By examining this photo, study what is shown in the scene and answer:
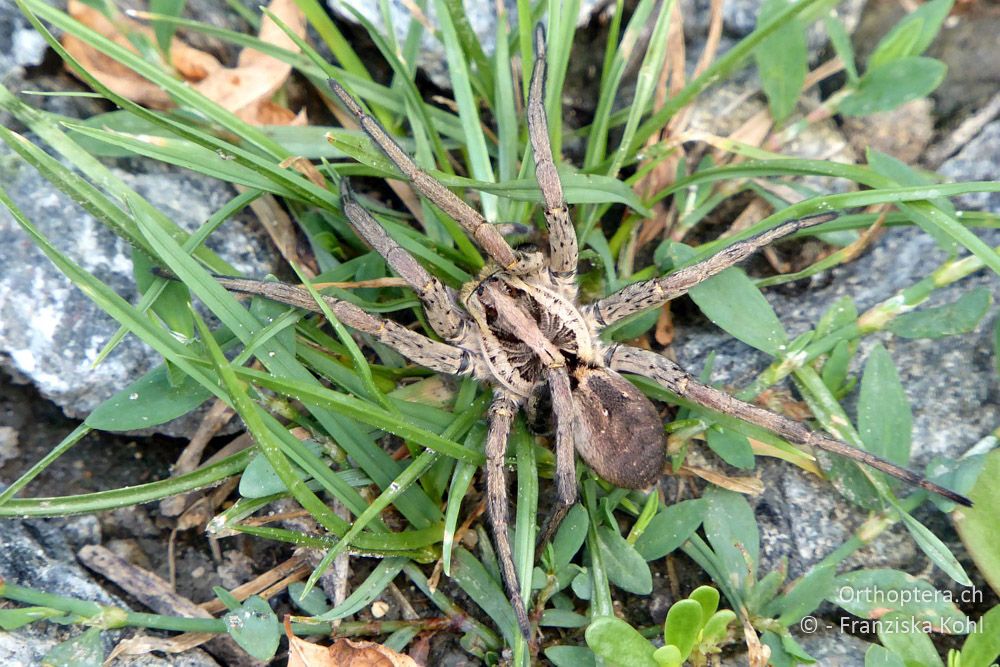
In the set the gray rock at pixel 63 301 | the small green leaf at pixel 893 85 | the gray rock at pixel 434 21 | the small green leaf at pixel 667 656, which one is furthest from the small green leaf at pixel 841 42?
the gray rock at pixel 63 301

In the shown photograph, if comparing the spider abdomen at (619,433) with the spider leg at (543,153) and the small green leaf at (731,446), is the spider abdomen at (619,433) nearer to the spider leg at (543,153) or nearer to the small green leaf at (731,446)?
the small green leaf at (731,446)

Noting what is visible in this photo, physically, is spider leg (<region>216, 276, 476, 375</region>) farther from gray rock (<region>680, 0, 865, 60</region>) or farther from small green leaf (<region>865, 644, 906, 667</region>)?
gray rock (<region>680, 0, 865, 60</region>)

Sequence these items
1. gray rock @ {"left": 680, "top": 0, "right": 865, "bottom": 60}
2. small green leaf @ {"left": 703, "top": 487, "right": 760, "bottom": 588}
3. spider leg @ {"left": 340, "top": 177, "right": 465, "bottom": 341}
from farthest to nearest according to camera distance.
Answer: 1. gray rock @ {"left": 680, "top": 0, "right": 865, "bottom": 60}
2. spider leg @ {"left": 340, "top": 177, "right": 465, "bottom": 341}
3. small green leaf @ {"left": 703, "top": 487, "right": 760, "bottom": 588}

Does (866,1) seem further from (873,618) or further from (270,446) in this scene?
(270,446)

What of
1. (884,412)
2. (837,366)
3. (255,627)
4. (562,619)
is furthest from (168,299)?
(884,412)

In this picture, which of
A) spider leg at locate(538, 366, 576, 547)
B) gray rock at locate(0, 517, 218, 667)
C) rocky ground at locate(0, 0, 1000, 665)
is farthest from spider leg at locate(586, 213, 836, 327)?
gray rock at locate(0, 517, 218, 667)

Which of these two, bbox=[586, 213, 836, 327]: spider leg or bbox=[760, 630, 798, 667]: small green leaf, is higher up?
bbox=[586, 213, 836, 327]: spider leg
